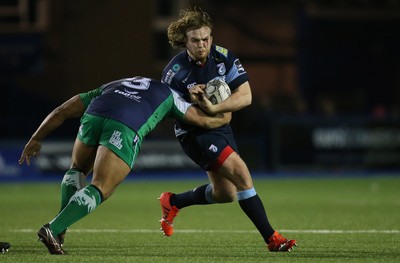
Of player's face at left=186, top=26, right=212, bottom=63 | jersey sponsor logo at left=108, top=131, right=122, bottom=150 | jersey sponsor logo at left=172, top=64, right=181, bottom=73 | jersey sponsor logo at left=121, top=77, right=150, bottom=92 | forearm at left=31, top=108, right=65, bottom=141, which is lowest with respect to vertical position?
forearm at left=31, top=108, right=65, bottom=141

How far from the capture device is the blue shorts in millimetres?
8594

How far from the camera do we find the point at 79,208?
7.63 m

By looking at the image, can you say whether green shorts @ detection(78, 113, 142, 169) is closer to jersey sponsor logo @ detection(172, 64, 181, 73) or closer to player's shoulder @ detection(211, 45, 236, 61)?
jersey sponsor logo @ detection(172, 64, 181, 73)

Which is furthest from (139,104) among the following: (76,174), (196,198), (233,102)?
(196,198)

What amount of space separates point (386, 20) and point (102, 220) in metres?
17.9

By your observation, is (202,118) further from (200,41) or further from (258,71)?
(258,71)

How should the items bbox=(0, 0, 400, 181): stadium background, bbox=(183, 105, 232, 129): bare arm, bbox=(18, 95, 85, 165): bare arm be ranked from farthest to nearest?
bbox=(0, 0, 400, 181): stadium background
bbox=(18, 95, 85, 165): bare arm
bbox=(183, 105, 232, 129): bare arm

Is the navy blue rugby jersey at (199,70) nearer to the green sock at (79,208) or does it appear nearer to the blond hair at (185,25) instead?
the blond hair at (185,25)

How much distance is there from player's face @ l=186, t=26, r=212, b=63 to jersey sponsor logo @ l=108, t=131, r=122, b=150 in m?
1.36

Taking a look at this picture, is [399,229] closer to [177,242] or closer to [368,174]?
[177,242]

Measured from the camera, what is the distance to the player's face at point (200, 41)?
866 cm

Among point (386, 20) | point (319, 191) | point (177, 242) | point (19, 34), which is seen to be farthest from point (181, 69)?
point (386, 20)

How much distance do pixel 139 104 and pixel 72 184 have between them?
3.55ft

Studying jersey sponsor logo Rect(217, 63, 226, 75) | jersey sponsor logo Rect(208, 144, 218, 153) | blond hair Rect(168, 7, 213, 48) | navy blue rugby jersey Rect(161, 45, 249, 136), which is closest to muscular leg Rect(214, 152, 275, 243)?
jersey sponsor logo Rect(208, 144, 218, 153)
